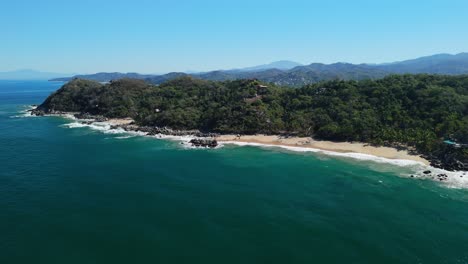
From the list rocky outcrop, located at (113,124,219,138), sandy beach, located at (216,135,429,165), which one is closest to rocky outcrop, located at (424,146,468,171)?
sandy beach, located at (216,135,429,165)

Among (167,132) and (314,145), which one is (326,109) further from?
(167,132)

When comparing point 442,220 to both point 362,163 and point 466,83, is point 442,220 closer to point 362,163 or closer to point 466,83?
point 362,163

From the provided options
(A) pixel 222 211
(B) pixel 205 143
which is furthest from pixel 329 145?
(A) pixel 222 211

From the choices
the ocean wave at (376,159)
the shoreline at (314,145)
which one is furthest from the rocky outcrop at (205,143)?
the ocean wave at (376,159)

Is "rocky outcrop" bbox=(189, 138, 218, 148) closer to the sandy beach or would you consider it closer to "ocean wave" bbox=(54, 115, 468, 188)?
"ocean wave" bbox=(54, 115, 468, 188)

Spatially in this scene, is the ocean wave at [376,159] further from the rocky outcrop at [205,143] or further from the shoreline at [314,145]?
the rocky outcrop at [205,143]

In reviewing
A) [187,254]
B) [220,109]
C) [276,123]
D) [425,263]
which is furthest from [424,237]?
[220,109]

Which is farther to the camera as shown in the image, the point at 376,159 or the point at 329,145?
the point at 329,145
